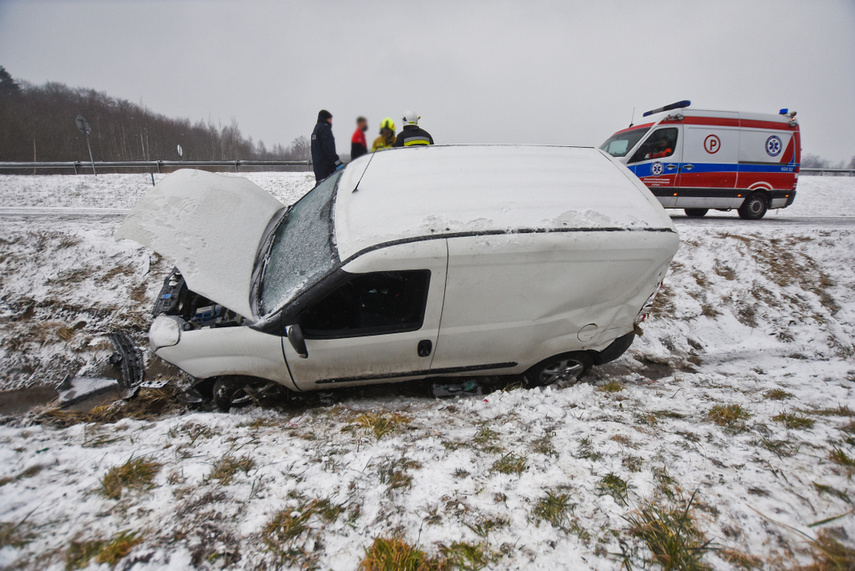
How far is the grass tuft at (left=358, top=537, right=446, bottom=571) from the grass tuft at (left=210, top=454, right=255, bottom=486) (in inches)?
34.5

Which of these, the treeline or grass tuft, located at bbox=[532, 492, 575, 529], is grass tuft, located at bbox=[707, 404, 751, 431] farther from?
the treeline

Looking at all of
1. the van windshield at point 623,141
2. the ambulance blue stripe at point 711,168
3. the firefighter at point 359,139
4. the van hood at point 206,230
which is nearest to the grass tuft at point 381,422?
the van hood at point 206,230

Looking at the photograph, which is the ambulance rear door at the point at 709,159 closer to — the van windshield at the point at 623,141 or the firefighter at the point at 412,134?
the van windshield at the point at 623,141

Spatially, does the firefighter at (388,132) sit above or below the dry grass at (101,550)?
above

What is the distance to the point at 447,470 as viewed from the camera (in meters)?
2.00

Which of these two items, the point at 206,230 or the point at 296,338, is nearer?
the point at 296,338

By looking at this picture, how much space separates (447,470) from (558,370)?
1.68 metres

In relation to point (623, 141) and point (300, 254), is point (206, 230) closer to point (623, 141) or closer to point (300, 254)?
point (300, 254)

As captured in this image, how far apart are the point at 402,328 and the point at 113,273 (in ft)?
14.7

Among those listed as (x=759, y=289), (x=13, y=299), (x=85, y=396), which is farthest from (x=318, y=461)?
(x=759, y=289)

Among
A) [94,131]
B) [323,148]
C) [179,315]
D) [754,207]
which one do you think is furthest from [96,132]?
[754,207]

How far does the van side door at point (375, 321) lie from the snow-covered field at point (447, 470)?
0.36m

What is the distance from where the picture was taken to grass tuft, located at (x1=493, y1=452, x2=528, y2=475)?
1.99 m

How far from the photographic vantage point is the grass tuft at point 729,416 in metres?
2.36
